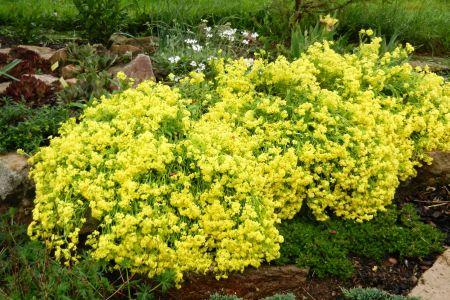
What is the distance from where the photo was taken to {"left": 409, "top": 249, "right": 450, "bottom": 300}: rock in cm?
378

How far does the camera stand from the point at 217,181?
3.57 meters

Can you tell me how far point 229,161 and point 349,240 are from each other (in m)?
1.05

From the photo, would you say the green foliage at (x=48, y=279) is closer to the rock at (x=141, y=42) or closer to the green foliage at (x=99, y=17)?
the rock at (x=141, y=42)

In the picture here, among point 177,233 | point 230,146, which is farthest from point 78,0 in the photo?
point 177,233

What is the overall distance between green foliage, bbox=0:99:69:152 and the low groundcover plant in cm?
19

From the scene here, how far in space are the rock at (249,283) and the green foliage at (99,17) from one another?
3.82 m

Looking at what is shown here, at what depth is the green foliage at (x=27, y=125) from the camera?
4273 millimetres

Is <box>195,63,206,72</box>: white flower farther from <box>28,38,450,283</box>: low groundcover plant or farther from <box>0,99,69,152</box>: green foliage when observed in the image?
<box>0,99,69,152</box>: green foliage

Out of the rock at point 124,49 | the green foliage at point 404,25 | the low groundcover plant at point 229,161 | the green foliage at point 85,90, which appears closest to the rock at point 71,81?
the green foliage at point 85,90

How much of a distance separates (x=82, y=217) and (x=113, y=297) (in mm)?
515

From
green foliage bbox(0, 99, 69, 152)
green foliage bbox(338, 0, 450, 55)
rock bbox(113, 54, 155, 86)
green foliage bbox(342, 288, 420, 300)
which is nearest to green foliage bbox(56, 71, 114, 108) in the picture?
green foliage bbox(0, 99, 69, 152)

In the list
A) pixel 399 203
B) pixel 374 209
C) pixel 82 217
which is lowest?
pixel 399 203

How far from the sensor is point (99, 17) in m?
6.55

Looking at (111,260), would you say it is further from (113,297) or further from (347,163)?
(347,163)
